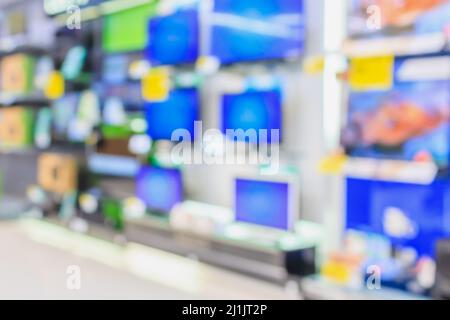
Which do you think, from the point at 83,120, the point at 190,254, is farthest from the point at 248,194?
the point at 83,120

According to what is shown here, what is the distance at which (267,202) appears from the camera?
8.21 feet

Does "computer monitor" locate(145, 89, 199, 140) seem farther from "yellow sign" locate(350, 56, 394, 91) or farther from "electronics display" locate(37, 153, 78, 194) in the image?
"yellow sign" locate(350, 56, 394, 91)

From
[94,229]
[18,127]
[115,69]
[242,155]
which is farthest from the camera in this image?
[18,127]

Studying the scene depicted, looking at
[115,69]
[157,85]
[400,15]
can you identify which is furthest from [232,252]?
[115,69]

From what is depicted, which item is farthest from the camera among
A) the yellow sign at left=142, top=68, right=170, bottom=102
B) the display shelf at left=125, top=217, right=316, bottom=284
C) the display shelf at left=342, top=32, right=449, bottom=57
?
the yellow sign at left=142, top=68, right=170, bottom=102

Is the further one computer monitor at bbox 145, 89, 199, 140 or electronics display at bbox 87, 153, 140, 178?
electronics display at bbox 87, 153, 140, 178

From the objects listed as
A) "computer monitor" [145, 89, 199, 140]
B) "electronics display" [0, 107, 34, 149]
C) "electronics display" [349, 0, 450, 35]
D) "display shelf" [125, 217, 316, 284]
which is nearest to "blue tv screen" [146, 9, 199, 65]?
"computer monitor" [145, 89, 199, 140]

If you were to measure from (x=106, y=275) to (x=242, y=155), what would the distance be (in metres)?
0.82

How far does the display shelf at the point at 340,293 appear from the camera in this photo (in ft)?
6.61

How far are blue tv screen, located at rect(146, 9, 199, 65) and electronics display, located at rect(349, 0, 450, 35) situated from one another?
38.2 inches

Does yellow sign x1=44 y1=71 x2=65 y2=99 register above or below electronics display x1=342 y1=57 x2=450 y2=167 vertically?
above

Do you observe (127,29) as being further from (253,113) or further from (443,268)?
(443,268)

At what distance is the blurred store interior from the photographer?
2.05 meters

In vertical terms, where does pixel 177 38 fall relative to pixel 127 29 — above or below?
below
